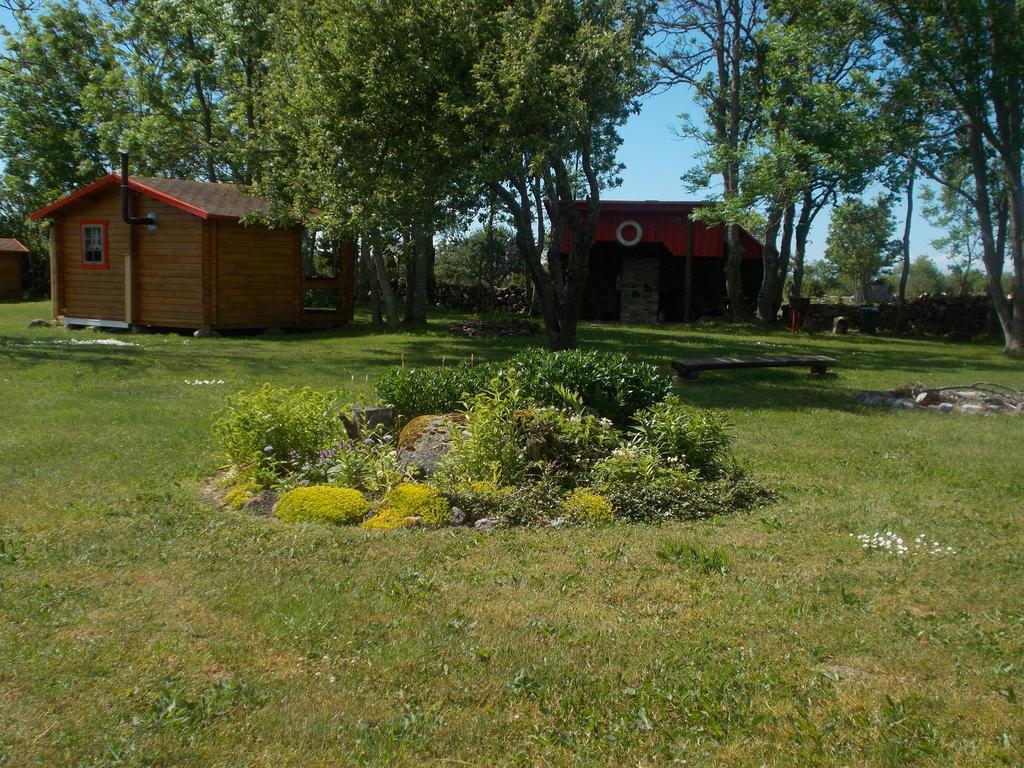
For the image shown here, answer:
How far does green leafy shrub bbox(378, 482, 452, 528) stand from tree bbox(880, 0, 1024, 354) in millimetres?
19261

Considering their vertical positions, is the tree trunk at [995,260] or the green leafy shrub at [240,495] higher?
the tree trunk at [995,260]

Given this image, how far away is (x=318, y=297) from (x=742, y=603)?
95.4 feet

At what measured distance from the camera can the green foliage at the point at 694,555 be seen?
17.6 ft

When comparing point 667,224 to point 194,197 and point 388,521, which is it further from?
point 388,521

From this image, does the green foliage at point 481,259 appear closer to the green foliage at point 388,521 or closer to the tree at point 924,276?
the green foliage at point 388,521

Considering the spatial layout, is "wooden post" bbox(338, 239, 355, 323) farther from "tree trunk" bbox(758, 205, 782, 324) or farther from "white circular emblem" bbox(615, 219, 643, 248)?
"tree trunk" bbox(758, 205, 782, 324)

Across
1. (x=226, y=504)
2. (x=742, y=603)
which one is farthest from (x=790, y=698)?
(x=226, y=504)

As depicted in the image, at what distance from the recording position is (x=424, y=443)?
24.3 ft

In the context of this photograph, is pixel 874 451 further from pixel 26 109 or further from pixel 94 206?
pixel 26 109

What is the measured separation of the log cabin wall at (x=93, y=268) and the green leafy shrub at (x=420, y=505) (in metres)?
19.1

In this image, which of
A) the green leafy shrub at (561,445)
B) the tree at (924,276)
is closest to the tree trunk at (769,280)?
the green leafy shrub at (561,445)

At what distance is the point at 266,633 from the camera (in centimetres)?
427

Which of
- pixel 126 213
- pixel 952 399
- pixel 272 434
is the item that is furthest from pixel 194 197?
pixel 952 399

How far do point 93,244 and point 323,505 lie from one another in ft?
67.1
